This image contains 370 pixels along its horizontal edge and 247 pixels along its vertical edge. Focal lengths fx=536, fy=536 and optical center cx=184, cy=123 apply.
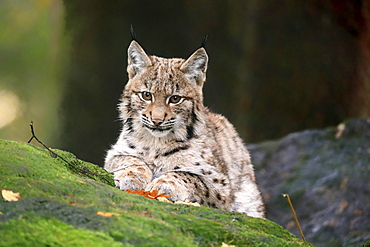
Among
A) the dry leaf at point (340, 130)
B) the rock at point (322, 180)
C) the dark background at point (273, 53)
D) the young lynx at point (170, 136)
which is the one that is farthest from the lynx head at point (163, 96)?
the dark background at point (273, 53)

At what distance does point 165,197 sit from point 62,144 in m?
4.44

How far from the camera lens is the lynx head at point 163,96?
5.15m

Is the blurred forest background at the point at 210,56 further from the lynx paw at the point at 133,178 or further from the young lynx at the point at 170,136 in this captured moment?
the lynx paw at the point at 133,178

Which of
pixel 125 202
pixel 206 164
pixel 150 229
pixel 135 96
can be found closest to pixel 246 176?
pixel 206 164

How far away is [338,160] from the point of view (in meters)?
A: 8.48

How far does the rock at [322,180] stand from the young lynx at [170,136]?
6.84 feet

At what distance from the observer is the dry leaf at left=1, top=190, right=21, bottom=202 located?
275 cm

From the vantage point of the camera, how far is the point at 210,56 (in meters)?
10.6

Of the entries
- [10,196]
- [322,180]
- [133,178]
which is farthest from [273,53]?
[10,196]

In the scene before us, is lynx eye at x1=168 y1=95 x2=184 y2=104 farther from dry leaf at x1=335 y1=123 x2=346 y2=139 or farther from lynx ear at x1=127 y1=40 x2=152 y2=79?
dry leaf at x1=335 y1=123 x2=346 y2=139

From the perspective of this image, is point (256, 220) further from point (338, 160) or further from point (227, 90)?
point (227, 90)

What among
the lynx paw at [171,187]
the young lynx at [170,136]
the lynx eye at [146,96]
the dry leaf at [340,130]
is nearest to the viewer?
the lynx paw at [171,187]

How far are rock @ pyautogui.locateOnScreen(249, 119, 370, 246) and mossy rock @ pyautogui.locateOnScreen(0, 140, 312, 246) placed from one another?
3.80 meters

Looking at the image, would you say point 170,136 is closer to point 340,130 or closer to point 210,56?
point 340,130
